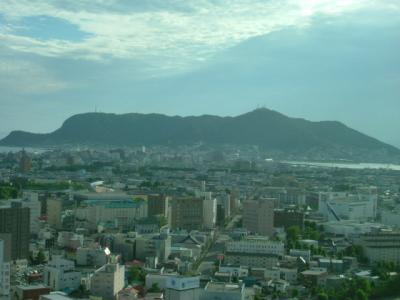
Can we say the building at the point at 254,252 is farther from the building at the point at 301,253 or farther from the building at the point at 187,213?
the building at the point at 187,213

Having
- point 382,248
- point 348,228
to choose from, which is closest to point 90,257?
point 382,248

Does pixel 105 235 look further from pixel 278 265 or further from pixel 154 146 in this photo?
pixel 154 146

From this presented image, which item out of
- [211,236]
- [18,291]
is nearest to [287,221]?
[211,236]

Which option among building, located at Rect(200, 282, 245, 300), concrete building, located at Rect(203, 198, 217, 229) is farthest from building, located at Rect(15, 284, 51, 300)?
concrete building, located at Rect(203, 198, 217, 229)

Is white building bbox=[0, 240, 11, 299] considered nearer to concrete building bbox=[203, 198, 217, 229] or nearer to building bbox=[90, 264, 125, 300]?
building bbox=[90, 264, 125, 300]

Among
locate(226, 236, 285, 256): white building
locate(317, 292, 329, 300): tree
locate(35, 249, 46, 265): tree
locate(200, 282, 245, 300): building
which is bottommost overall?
locate(317, 292, 329, 300): tree

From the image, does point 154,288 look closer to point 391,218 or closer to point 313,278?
point 313,278

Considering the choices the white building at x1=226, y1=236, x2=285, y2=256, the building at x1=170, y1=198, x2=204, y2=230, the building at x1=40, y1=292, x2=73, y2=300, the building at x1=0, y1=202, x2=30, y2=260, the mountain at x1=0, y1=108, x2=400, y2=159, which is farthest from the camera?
the mountain at x1=0, y1=108, x2=400, y2=159

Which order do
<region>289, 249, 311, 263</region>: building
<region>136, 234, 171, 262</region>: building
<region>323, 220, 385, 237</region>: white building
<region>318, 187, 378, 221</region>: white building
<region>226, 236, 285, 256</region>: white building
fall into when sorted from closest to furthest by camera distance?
<region>136, 234, 171, 262</region>: building < <region>289, 249, 311, 263</region>: building < <region>226, 236, 285, 256</region>: white building < <region>323, 220, 385, 237</region>: white building < <region>318, 187, 378, 221</region>: white building
